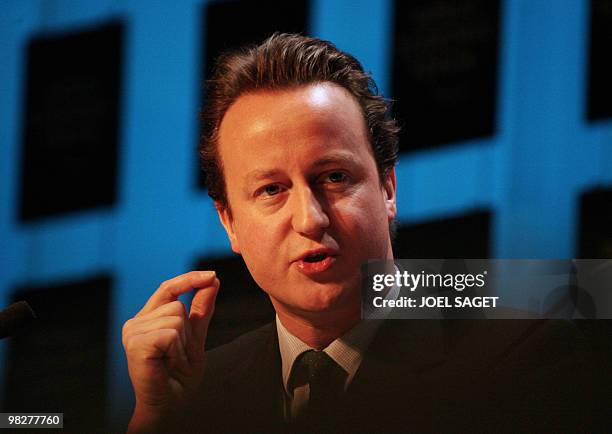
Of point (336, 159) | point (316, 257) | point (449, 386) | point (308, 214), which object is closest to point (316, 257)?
point (316, 257)

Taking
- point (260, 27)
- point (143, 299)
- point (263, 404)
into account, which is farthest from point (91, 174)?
point (263, 404)

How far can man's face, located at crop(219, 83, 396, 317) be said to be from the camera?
2.01 metres

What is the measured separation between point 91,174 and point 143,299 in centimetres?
39

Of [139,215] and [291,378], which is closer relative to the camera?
[291,378]

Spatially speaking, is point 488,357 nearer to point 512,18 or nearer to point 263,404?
point 263,404

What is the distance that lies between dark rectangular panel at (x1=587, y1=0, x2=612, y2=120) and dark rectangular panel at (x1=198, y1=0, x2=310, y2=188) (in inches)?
29.1

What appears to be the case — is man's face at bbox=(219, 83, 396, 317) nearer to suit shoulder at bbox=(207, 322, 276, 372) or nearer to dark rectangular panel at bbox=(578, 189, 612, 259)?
suit shoulder at bbox=(207, 322, 276, 372)

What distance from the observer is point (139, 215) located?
7.68 feet

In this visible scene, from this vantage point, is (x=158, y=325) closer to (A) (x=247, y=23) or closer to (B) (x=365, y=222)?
(B) (x=365, y=222)

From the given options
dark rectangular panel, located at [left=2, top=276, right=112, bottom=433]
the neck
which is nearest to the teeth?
the neck

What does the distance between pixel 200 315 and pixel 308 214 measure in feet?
1.25

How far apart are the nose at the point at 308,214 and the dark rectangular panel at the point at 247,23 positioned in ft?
1.26

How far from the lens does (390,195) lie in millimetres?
2164

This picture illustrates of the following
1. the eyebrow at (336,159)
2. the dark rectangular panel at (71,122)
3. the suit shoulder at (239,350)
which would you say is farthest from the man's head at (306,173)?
the dark rectangular panel at (71,122)
